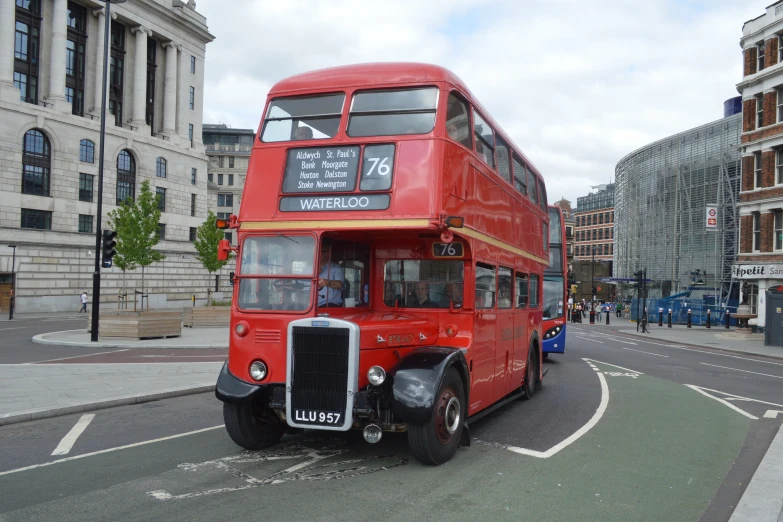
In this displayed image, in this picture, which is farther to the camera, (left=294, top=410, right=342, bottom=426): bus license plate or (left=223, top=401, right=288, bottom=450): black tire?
(left=223, top=401, right=288, bottom=450): black tire

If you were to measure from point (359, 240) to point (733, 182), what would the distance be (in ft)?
143

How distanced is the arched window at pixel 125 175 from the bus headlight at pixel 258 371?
1908 inches

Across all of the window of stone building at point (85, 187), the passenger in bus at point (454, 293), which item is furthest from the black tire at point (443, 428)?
the window of stone building at point (85, 187)

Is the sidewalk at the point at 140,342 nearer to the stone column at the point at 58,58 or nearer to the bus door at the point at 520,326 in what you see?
the bus door at the point at 520,326

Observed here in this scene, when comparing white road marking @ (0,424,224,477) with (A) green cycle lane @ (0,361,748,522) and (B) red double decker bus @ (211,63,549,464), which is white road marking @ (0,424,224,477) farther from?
(B) red double decker bus @ (211,63,549,464)

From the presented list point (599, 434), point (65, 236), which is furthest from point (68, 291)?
point (599, 434)

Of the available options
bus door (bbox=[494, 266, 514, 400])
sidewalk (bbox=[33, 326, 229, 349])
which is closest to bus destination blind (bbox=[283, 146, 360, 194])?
bus door (bbox=[494, 266, 514, 400])

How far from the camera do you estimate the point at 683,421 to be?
9.91m

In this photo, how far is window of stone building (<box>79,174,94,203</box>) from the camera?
158 ft

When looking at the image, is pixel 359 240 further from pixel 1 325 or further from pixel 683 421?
pixel 1 325

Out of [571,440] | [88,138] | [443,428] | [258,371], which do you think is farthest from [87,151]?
[443,428]

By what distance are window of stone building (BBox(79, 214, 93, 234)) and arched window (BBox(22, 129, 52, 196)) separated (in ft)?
9.81

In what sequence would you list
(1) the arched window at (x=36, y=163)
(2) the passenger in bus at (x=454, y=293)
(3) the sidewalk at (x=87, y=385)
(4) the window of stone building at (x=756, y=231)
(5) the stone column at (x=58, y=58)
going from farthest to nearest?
(5) the stone column at (x=58, y=58) → (1) the arched window at (x=36, y=163) → (4) the window of stone building at (x=756, y=231) → (3) the sidewalk at (x=87, y=385) → (2) the passenger in bus at (x=454, y=293)

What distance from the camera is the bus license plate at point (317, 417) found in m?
6.71
